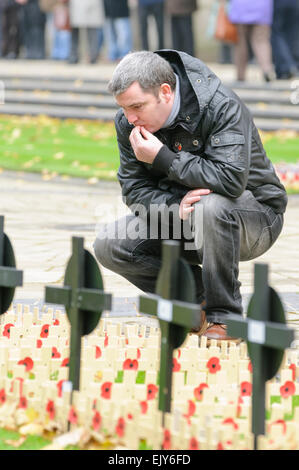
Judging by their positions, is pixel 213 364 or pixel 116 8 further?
pixel 116 8

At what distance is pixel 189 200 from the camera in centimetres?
511

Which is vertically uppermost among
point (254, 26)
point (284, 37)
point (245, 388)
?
point (284, 37)

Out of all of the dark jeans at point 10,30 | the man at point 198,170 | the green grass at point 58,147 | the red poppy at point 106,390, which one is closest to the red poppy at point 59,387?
the red poppy at point 106,390

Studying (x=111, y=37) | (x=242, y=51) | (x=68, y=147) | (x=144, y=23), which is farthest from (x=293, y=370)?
(x=111, y=37)

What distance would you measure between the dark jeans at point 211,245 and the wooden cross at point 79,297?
118 cm

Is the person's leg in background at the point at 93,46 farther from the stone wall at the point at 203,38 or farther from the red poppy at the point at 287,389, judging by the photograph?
the red poppy at the point at 287,389

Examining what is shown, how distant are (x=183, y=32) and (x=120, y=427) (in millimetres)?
15074

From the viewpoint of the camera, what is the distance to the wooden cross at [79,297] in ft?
12.7

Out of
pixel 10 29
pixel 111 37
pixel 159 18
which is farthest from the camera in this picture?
pixel 10 29

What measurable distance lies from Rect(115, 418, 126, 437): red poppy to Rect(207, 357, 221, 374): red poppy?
0.85 metres

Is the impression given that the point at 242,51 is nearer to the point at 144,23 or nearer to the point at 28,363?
the point at 144,23

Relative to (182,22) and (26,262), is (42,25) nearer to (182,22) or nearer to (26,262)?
(182,22)

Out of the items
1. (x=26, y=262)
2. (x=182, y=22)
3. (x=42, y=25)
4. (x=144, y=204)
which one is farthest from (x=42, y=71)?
(x=144, y=204)

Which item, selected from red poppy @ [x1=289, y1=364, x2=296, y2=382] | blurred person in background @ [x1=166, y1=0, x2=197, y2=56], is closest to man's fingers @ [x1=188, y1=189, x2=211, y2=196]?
red poppy @ [x1=289, y1=364, x2=296, y2=382]
